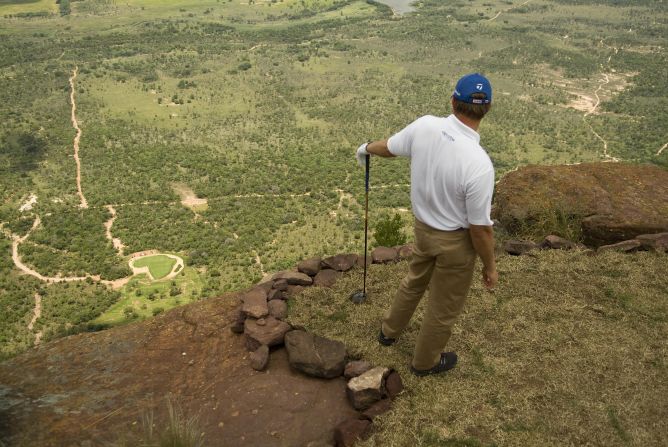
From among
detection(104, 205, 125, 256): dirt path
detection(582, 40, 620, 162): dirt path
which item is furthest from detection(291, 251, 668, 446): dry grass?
detection(582, 40, 620, 162): dirt path

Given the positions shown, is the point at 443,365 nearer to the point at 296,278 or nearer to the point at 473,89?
the point at 296,278

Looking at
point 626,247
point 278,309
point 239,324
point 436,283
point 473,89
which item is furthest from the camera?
point 626,247

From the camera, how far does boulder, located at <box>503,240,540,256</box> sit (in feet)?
24.8

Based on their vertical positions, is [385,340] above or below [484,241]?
below

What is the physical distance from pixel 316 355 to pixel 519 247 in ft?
12.1

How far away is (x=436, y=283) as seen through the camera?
470 cm

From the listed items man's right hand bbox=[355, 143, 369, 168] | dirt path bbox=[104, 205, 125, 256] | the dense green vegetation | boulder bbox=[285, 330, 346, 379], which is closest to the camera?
boulder bbox=[285, 330, 346, 379]

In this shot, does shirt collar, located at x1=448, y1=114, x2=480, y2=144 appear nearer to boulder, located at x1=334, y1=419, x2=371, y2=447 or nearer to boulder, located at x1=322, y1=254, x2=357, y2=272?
boulder, located at x1=334, y1=419, x2=371, y2=447

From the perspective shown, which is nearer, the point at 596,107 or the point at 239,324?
the point at 239,324

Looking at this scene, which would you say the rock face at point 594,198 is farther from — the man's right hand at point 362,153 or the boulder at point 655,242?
the man's right hand at point 362,153

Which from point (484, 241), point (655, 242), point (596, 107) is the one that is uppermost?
point (484, 241)

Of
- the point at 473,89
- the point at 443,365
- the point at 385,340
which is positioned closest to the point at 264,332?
the point at 385,340

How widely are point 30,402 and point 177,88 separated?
155ft

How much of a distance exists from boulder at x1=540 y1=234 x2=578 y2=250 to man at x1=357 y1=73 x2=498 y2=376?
3.32 meters
